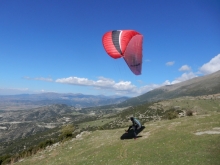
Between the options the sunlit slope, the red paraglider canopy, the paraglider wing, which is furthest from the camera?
the red paraglider canopy

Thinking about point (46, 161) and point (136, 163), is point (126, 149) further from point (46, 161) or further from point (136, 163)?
point (46, 161)

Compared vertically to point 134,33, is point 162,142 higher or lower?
lower

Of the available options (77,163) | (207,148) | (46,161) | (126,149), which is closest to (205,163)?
(207,148)

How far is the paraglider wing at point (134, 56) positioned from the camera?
Result: 2794cm

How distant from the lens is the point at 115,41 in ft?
99.2

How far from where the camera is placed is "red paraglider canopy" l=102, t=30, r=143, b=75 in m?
28.2

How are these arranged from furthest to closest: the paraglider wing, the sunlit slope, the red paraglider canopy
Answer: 1. the red paraglider canopy
2. the paraglider wing
3. the sunlit slope

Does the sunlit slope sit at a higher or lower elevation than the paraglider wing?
lower

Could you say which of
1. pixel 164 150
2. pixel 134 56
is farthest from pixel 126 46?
pixel 164 150

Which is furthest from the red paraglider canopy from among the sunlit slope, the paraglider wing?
the sunlit slope

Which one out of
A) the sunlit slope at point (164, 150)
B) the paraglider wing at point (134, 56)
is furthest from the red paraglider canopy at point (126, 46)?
the sunlit slope at point (164, 150)

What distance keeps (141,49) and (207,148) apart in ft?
50.4

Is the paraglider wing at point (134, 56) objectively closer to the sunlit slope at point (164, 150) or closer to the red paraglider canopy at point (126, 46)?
the red paraglider canopy at point (126, 46)

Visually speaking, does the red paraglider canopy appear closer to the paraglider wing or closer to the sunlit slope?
the paraglider wing
